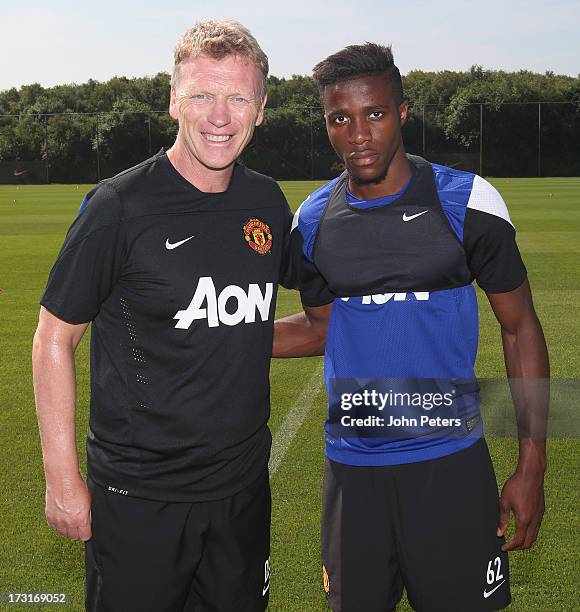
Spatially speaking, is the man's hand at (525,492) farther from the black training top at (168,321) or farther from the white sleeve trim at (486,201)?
the black training top at (168,321)

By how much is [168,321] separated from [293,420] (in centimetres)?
334

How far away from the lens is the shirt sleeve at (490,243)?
2432 millimetres

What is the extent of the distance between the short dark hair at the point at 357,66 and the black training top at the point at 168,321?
51 cm

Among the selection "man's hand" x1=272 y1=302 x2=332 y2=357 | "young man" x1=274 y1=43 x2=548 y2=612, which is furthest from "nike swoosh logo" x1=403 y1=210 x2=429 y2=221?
"man's hand" x1=272 y1=302 x2=332 y2=357

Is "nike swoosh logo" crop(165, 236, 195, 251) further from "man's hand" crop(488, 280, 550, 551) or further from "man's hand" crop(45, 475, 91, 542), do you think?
"man's hand" crop(488, 280, 550, 551)

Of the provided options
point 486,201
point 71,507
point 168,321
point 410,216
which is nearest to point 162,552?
point 71,507

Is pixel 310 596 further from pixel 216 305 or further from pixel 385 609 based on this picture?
pixel 216 305

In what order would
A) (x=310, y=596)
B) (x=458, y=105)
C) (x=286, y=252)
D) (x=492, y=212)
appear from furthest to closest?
1. (x=458, y=105)
2. (x=310, y=596)
3. (x=286, y=252)
4. (x=492, y=212)

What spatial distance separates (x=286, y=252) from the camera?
2.66 m

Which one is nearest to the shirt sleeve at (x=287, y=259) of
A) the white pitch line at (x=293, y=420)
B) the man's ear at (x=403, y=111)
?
the man's ear at (x=403, y=111)

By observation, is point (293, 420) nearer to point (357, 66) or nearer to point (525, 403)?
point (525, 403)

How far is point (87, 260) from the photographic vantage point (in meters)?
2.19

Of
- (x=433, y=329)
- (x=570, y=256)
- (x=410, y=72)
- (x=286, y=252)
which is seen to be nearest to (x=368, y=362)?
(x=433, y=329)

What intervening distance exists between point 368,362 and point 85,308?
846 millimetres
